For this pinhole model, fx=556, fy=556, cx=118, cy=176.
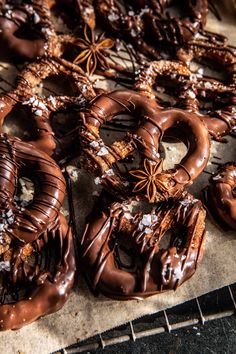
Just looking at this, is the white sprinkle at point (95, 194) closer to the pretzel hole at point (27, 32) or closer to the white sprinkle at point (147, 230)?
the white sprinkle at point (147, 230)

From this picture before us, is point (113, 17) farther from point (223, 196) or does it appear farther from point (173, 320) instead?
point (173, 320)

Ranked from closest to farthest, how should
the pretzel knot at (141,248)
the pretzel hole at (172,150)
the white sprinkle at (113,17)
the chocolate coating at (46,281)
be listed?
1. the chocolate coating at (46,281)
2. the pretzel knot at (141,248)
3. the pretzel hole at (172,150)
4. the white sprinkle at (113,17)

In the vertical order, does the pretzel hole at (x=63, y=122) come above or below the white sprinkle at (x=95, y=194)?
above

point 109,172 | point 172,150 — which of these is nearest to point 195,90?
point 172,150

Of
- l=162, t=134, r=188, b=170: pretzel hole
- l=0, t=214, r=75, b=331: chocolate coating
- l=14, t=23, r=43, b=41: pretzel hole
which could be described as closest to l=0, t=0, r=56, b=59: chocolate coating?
l=14, t=23, r=43, b=41: pretzel hole

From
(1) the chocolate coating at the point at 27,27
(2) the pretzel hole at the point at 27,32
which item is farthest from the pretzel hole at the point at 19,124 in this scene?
(2) the pretzel hole at the point at 27,32

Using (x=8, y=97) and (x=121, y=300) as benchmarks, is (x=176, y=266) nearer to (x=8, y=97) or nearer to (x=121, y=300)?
(x=121, y=300)

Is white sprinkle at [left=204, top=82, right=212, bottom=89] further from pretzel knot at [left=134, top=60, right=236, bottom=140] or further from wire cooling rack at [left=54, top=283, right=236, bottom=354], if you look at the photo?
wire cooling rack at [left=54, top=283, right=236, bottom=354]
